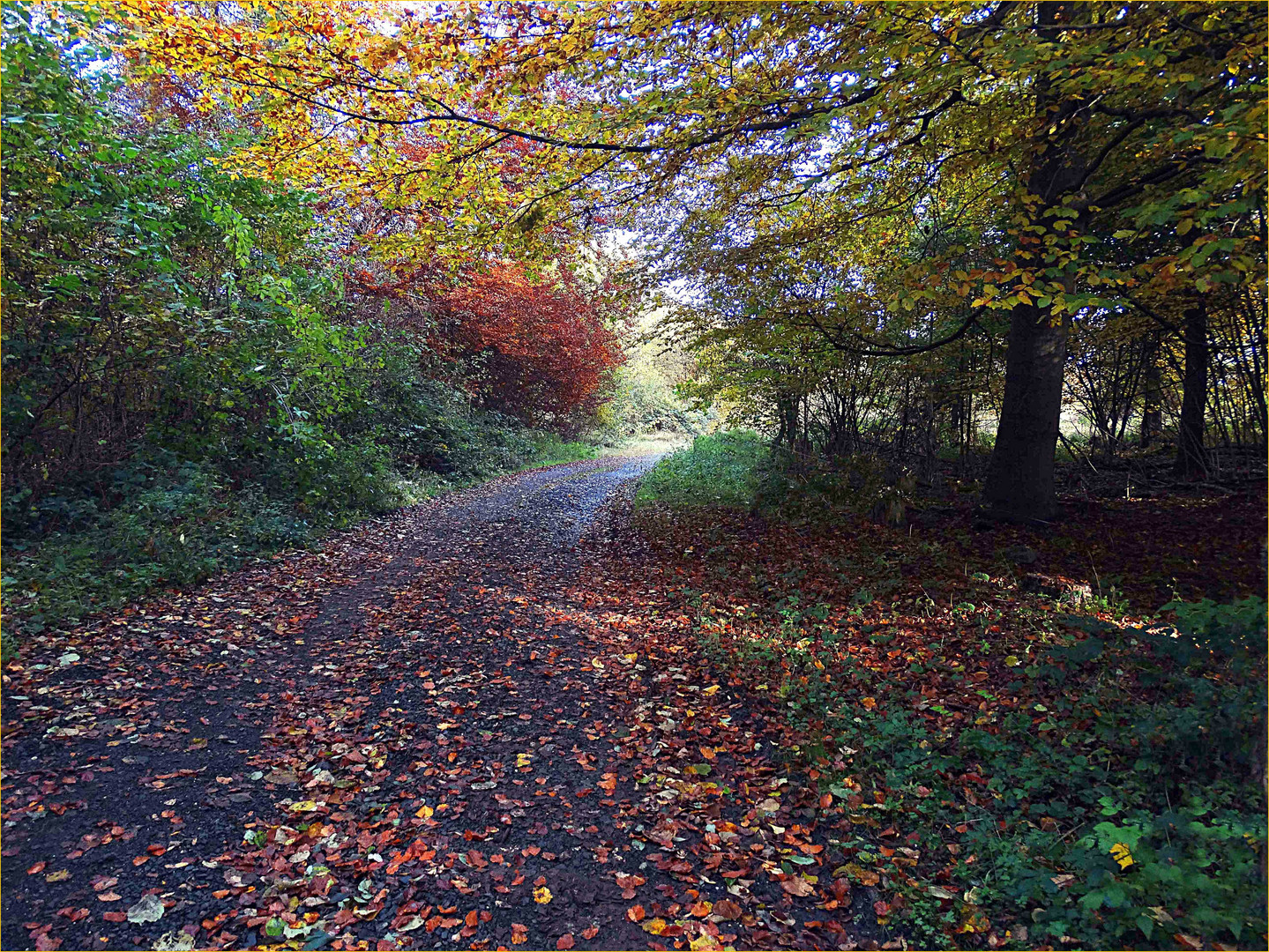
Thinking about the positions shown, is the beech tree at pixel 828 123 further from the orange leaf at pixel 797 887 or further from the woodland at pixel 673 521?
the orange leaf at pixel 797 887

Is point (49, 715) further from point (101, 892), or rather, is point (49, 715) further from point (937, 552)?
point (937, 552)

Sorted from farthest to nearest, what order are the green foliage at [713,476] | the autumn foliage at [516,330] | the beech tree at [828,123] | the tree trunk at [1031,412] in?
the autumn foliage at [516,330]
the green foliage at [713,476]
the tree trunk at [1031,412]
the beech tree at [828,123]

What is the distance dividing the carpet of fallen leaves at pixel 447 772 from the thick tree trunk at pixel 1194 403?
1209 mm

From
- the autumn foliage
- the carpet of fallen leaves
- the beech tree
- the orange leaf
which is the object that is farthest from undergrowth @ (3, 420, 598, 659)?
the orange leaf

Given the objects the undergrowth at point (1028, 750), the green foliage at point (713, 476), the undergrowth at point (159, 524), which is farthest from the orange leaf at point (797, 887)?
the green foliage at point (713, 476)

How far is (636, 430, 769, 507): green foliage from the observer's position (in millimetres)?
12055

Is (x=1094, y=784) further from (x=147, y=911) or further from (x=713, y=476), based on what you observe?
(x=713, y=476)

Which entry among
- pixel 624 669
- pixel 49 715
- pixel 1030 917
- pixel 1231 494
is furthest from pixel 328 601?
pixel 1231 494

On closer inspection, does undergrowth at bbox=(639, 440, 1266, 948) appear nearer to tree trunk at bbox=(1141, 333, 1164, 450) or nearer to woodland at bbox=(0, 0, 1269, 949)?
woodland at bbox=(0, 0, 1269, 949)

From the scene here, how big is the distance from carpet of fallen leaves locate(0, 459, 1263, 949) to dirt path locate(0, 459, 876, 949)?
0.7 inches

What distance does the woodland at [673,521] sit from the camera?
309 cm

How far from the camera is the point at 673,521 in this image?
1091 centimetres

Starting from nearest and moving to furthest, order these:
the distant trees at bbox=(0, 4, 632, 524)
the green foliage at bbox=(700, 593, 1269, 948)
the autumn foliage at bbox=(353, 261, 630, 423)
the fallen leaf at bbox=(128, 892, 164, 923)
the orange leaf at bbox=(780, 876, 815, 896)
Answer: the green foliage at bbox=(700, 593, 1269, 948) < the fallen leaf at bbox=(128, 892, 164, 923) < the orange leaf at bbox=(780, 876, 815, 896) < the distant trees at bbox=(0, 4, 632, 524) < the autumn foliage at bbox=(353, 261, 630, 423)

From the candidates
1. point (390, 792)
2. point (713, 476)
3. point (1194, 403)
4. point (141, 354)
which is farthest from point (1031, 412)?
point (141, 354)
